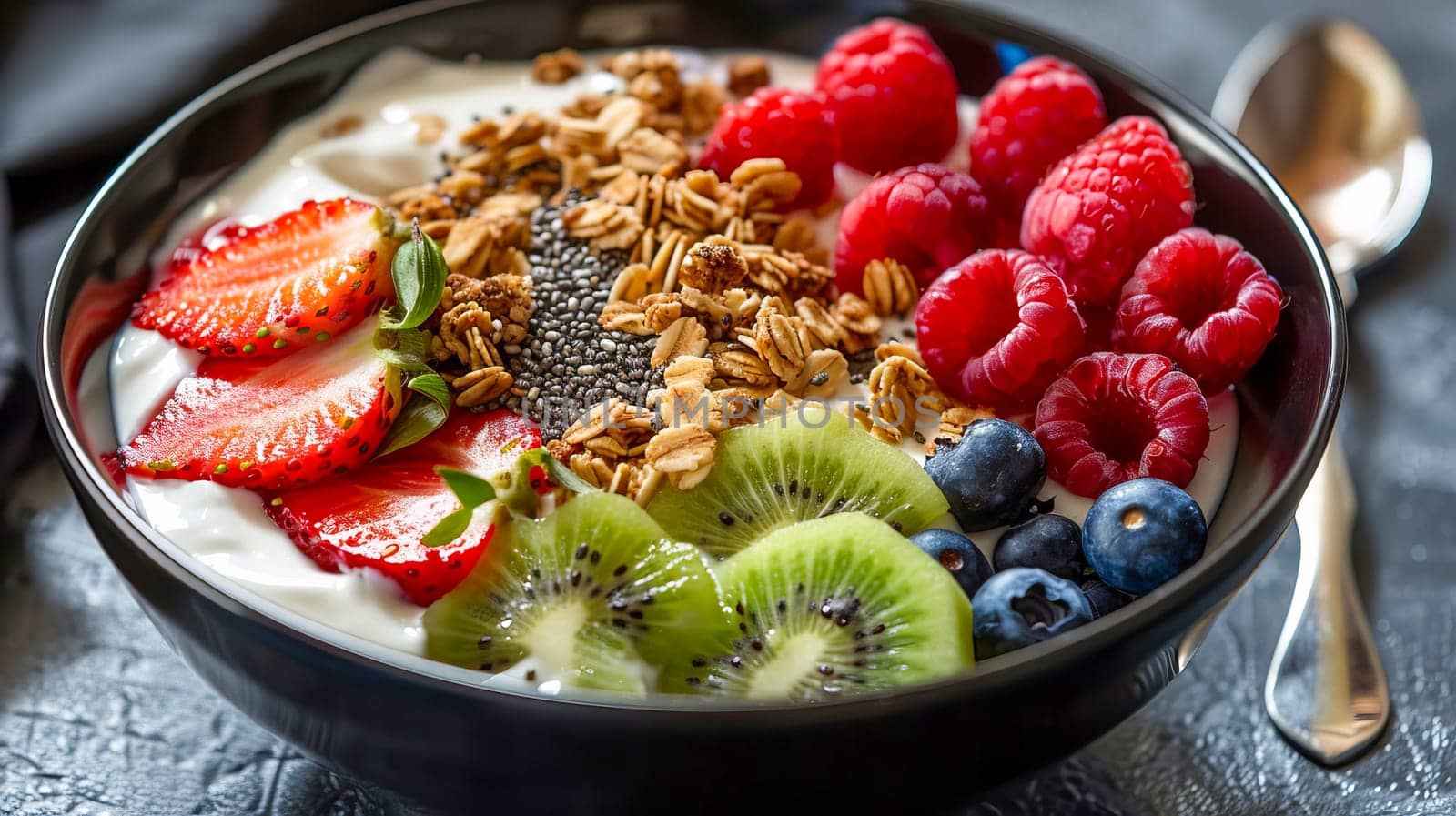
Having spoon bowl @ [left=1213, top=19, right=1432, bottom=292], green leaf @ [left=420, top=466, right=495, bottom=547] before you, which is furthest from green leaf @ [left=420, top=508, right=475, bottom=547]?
spoon bowl @ [left=1213, top=19, right=1432, bottom=292]

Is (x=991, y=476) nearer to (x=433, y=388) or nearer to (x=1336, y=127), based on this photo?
(x=433, y=388)

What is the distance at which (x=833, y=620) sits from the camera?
0.93 meters

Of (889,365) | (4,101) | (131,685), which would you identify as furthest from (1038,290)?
(4,101)

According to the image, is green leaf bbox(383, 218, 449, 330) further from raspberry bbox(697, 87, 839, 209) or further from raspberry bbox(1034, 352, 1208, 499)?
raspberry bbox(1034, 352, 1208, 499)

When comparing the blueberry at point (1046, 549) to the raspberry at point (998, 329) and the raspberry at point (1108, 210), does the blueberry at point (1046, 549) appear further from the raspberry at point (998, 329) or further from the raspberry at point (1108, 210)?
the raspberry at point (1108, 210)

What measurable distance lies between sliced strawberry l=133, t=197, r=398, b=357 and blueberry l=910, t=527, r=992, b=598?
52cm

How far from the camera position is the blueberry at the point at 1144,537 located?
0.96m

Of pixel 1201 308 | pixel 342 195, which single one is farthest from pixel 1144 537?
pixel 342 195

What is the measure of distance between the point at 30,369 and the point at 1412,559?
1.49m

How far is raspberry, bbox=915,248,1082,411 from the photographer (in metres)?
1.08

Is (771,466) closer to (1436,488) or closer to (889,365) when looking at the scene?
(889,365)

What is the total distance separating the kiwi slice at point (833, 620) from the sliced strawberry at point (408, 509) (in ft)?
0.62

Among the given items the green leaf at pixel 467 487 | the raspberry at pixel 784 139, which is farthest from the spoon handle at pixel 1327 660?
the green leaf at pixel 467 487

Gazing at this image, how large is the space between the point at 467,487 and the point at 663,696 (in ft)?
0.76
